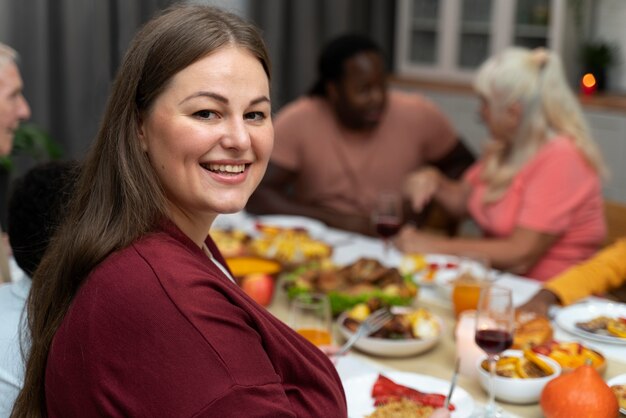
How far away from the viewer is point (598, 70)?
4359 mm

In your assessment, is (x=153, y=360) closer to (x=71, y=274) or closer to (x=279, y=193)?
(x=71, y=274)

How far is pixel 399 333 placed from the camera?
1.71 m

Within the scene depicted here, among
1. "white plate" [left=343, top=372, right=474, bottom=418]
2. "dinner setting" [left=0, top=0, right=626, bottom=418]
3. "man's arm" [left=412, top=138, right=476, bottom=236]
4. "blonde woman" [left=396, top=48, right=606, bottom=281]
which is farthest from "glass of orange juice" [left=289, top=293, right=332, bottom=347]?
"man's arm" [left=412, top=138, right=476, bottom=236]

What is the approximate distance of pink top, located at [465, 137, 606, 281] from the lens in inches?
103

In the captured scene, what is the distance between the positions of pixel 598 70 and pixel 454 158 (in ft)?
4.41

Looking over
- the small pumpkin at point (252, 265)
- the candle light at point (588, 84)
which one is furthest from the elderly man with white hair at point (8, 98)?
the candle light at point (588, 84)

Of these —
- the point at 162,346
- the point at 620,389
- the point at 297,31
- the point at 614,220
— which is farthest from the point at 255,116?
the point at 297,31

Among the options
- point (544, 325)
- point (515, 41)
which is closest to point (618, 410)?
point (544, 325)

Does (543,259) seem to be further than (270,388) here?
Yes

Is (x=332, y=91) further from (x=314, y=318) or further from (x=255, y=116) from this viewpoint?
(x=255, y=116)

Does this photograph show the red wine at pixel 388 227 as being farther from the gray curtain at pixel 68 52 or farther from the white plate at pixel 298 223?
the gray curtain at pixel 68 52

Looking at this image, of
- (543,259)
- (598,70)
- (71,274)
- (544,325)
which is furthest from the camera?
(598,70)

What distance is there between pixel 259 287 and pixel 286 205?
1.20 m

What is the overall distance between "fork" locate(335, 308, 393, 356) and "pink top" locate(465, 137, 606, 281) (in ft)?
3.33
